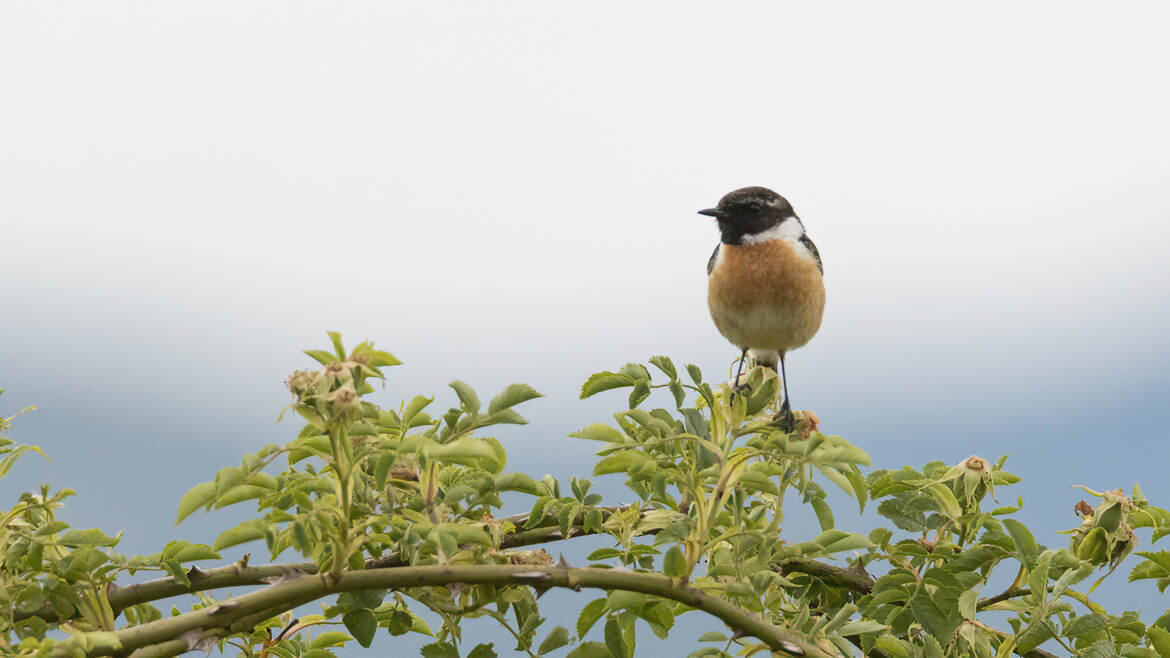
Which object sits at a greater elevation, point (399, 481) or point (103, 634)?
point (399, 481)

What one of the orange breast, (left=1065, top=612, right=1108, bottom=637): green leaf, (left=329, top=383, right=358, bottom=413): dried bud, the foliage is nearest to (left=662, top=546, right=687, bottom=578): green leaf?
the foliage

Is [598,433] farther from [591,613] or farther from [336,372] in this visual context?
[336,372]

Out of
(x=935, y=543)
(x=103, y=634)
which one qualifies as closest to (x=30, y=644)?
(x=103, y=634)

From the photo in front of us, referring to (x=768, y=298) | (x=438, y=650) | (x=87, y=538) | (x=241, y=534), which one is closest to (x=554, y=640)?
(x=438, y=650)

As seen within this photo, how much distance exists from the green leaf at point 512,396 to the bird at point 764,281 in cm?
221

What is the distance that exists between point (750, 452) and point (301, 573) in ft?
4.01

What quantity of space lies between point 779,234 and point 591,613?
2.97 meters

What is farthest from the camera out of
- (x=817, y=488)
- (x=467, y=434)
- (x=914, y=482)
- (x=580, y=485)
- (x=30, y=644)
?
(x=817, y=488)

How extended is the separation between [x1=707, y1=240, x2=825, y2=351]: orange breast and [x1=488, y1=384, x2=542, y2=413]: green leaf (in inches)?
96.5

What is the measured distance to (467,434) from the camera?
8.70 feet

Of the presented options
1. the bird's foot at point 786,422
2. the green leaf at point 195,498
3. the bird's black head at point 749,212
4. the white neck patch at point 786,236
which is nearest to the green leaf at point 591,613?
the bird's foot at point 786,422

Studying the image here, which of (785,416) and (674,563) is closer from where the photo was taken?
(674,563)

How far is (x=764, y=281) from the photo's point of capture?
4941 millimetres

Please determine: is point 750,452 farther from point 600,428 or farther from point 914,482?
point 914,482
